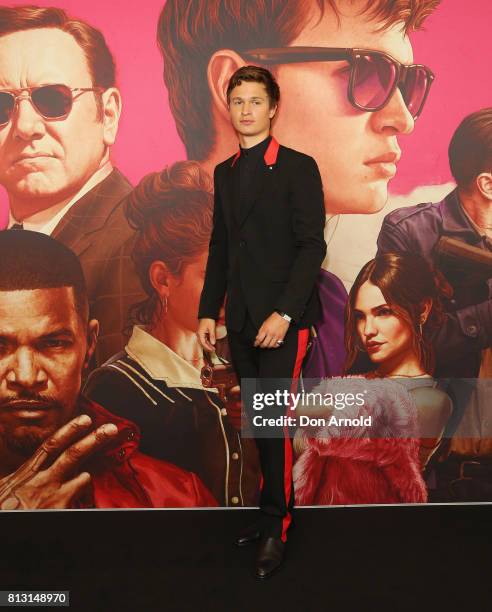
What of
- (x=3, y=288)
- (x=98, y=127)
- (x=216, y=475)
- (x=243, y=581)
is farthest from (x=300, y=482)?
(x=98, y=127)

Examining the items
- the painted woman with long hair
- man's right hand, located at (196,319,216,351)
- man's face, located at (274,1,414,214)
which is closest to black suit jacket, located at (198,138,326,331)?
man's right hand, located at (196,319,216,351)

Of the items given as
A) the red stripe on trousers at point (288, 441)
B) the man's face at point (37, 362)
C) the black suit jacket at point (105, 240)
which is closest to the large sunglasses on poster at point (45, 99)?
the black suit jacket at point (105, 240)

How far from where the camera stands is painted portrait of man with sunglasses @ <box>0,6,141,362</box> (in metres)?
2.33

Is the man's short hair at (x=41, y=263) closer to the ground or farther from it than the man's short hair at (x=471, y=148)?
closer to the ground

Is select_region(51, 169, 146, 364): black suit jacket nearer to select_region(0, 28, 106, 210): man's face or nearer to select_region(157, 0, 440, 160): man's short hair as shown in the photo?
select_region(0, 28, 106, 210): man's face

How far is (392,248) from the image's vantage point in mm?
2416

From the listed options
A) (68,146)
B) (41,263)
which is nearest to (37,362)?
(41,263)

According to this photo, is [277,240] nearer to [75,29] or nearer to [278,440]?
[278,440]

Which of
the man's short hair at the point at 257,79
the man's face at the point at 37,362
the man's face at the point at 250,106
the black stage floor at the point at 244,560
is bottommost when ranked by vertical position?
the black stage floor at the point at 244,560

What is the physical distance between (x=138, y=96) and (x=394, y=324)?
1.40 m

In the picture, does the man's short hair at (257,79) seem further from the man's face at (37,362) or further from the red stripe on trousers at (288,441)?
the man's face at (37,362)

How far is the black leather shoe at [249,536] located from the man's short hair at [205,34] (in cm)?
147

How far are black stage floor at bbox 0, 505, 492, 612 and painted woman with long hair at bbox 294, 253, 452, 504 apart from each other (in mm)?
106

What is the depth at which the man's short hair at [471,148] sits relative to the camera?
2.43 meters
